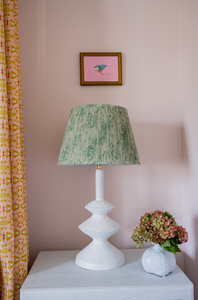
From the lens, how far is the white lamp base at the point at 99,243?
1119 mm

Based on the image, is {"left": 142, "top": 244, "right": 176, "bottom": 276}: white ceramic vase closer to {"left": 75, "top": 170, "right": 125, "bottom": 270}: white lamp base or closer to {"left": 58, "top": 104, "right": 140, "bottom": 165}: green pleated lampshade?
{"left": 75, "top": 170, "right": 125, "bottom": 270}: white lamp base

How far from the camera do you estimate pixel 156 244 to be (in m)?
1.11

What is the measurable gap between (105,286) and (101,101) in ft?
3.36

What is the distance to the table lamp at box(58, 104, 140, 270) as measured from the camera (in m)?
1.03

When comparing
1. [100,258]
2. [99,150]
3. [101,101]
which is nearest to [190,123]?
[101,101]

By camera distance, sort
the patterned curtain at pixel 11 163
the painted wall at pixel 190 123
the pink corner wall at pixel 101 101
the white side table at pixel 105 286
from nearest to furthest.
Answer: the white side table at pixel 105 286, the patterned curtain at pixel 11 163, the painted wall at pixel 190 123, the pink corner wall at pixel 101 101

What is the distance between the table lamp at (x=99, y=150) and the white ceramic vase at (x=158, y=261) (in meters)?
0.15

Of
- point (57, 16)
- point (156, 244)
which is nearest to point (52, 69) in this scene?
point (57, 16)

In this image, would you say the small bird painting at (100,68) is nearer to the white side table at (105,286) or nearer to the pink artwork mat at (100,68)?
the pink artwork mat at (100,68)

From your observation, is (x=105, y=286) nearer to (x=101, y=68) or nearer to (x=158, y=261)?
(x=158, y=261)

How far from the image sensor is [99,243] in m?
1.17

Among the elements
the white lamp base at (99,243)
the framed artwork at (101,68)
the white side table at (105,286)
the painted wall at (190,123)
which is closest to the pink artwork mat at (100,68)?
the framed artwork at (101,68)

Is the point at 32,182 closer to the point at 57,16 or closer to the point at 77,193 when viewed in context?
the point at 77,193

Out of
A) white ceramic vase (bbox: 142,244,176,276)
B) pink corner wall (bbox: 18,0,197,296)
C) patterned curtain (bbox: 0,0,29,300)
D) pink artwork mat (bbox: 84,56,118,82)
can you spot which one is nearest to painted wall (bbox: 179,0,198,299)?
pink corner wall (bbox: 18,0,197,296)
